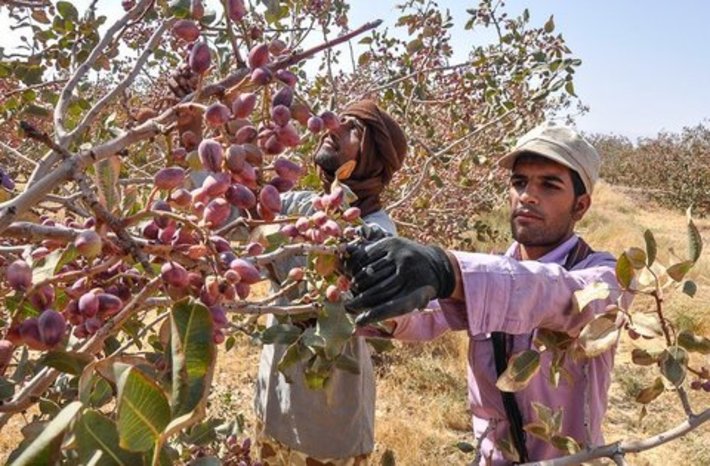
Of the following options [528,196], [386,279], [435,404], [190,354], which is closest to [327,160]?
[528,196]

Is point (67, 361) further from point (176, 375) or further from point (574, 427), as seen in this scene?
point (574, 427)

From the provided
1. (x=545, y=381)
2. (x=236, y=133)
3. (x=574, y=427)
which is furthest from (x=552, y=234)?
(x=236, y=133)

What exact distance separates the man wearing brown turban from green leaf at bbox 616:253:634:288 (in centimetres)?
115

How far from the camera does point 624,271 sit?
1.08m

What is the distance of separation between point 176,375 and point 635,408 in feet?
18.4

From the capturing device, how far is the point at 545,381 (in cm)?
163

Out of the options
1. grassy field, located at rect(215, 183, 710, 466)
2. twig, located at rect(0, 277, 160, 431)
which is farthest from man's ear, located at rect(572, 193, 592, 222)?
grassy field, located at rect(215, 183, 710, 466)

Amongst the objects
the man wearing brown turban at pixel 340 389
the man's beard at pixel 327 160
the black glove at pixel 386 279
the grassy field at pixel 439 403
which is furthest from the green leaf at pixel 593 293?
the grassy field at pixel 439 403

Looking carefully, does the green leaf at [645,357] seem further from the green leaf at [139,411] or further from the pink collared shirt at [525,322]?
the green leaf at [139,411]

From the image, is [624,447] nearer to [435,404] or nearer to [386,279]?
[386,279]

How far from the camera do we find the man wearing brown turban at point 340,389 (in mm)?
2225

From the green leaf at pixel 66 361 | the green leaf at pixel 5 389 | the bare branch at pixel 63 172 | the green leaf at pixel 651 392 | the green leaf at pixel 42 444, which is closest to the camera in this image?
the green leaf at pixel 42 444

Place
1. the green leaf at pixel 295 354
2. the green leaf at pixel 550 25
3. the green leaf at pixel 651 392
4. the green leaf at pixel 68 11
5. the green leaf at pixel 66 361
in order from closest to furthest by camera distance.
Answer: the green leaf at pixel 66 361 < the green leaf at pixel 295 354 < the green leaf at pixel 651 392 < the green leaf at pixel 68 11 < the green leaf at pixel 550 25

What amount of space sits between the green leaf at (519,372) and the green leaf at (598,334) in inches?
4.0
